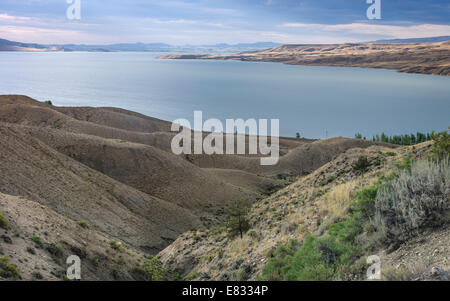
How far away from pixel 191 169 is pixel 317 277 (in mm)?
30867

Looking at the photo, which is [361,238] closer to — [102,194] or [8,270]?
[8,270]

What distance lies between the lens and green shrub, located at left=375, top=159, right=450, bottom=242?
26.5 ft

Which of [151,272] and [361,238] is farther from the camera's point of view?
[151,272]

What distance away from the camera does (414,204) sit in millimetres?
8469

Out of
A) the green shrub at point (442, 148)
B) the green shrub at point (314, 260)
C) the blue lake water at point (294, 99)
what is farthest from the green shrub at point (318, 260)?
the blue lake water at point (294, 99)

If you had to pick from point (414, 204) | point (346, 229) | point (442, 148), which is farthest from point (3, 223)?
point (442, 148)

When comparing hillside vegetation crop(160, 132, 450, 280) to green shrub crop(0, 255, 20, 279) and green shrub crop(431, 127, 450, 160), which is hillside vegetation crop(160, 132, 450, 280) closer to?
green shrub crop(431, 127, 450, 160)

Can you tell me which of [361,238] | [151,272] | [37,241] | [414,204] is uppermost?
[414,204]

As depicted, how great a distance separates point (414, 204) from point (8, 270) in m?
10.2

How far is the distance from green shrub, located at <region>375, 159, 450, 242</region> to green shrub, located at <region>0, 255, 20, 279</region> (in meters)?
9.10

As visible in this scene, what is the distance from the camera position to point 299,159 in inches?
2144

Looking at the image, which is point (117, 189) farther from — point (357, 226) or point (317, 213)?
point (357, 226)

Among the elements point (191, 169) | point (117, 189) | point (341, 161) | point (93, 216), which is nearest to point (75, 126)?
point (191, 169)

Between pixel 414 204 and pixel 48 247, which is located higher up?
pixel 414 204
